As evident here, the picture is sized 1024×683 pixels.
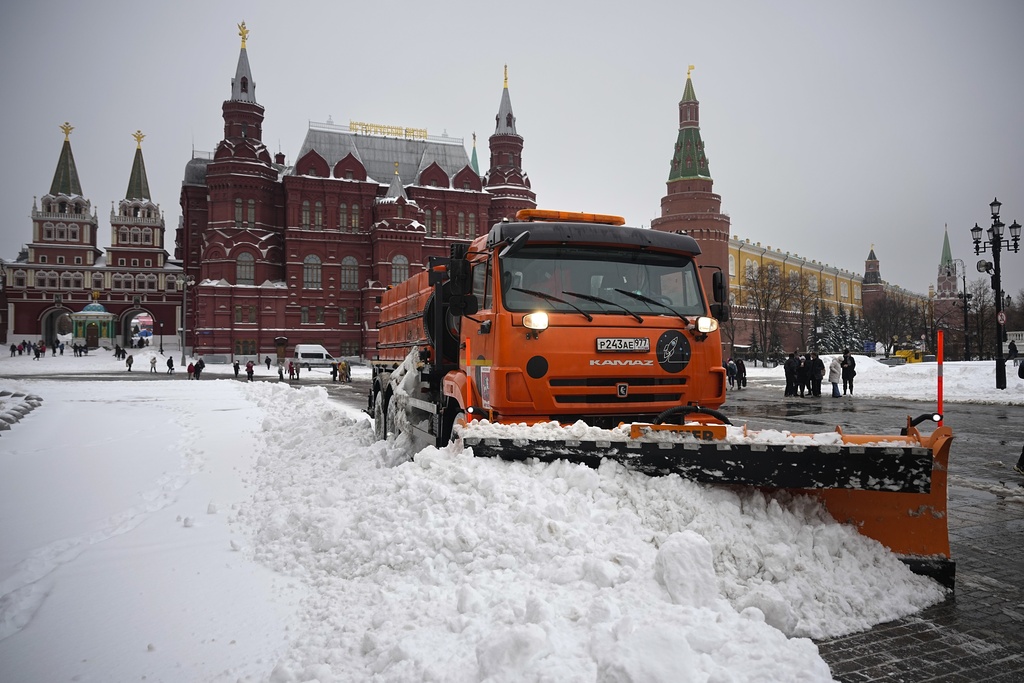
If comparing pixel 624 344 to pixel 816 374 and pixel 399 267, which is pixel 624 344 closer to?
pixel 816 374

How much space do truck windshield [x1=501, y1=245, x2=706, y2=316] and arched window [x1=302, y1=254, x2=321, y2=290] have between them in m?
60.8

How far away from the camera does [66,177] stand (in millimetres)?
87312

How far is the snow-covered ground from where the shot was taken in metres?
3.25

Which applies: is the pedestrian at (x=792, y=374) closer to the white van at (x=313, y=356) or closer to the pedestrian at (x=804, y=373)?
the pedestrian at (x=804, y=373)

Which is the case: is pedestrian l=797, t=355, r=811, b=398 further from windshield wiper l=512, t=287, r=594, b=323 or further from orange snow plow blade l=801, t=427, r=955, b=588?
orange snow plow blade l=801, t=427, r=955, b=588

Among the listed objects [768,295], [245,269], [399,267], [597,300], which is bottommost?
[597,300]

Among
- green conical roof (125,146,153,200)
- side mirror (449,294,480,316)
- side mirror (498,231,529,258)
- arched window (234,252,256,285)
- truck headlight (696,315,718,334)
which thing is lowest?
truck headlight (696,315,718,334)

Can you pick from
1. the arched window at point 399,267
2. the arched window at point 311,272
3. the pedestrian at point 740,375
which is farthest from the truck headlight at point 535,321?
the arched window at point 311,272

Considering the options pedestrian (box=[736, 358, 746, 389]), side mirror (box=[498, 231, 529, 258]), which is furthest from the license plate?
pedestrian (box=[736, 358, 746, 389])

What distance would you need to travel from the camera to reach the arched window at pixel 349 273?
64988mm

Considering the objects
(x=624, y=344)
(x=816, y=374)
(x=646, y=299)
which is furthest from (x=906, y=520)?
(x=816, y=374)

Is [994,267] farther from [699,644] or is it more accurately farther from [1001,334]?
[699,644]

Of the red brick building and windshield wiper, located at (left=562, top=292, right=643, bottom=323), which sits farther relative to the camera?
the red brick building

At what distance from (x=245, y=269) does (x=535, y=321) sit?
202 feet
